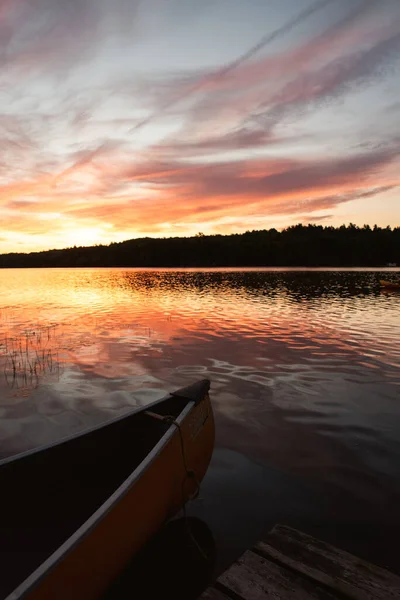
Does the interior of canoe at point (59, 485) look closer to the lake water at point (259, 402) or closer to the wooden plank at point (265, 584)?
the lake water at point (259, 402)

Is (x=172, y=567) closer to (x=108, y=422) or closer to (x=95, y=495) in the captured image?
(x=95, y=495)

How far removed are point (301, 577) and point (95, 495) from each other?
3327 mm

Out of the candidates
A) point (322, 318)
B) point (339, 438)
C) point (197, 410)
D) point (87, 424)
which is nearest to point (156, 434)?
point (197, 410)

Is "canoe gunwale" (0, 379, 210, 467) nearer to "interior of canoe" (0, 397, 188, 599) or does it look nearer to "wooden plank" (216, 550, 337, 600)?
"interior of canoe" (0, 397, 188, 599)

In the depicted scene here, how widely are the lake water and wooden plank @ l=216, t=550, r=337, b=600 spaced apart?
1318 mm

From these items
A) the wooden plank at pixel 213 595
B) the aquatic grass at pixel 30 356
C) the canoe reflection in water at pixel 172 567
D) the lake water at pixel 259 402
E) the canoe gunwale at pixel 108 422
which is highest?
the canoe gunwale at pixel 108 422

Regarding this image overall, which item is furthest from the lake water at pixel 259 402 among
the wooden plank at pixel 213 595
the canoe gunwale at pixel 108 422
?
the canoe gunwale at pixel 108 422

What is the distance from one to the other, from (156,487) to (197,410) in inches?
61.7

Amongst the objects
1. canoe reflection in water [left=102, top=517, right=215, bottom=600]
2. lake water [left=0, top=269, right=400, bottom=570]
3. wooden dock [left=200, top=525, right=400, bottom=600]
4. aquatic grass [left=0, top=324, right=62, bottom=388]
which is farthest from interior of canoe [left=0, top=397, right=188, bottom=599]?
aquatic grass [left=0, top=324, right=62, bottom=388]

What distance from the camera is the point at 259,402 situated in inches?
446

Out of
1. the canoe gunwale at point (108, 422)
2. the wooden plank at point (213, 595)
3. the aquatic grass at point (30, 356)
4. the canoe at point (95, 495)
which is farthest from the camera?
the aquatic grass at point (30, 356)

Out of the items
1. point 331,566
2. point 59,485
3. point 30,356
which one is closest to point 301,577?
point 331,566

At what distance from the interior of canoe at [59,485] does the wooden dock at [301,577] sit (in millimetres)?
2514

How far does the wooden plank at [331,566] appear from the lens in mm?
4023
